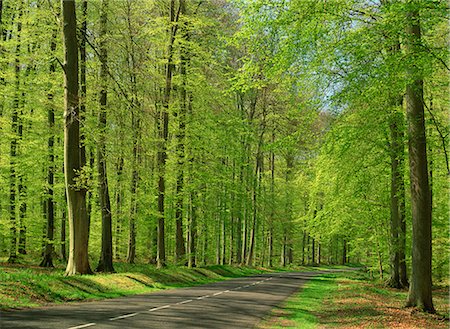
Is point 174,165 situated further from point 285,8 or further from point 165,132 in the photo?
point 285,8

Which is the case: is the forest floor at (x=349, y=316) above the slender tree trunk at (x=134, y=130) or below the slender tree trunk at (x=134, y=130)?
below

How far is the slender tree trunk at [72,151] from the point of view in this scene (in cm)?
1644

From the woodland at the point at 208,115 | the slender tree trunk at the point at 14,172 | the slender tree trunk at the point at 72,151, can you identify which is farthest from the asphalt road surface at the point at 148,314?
the slender tree trunk at the point at 14,172

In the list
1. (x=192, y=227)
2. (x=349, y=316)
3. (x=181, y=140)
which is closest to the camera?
(x=349, y=316)

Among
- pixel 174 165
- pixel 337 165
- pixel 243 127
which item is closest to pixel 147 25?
pixel 174 165

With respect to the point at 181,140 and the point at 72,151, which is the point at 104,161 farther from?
the point at 181,140

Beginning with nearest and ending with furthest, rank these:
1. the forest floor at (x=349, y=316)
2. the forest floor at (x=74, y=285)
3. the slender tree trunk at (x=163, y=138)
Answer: the forest floor at (x=349, y=316) < the forest floor at (x=74, y=285) < the slender tree trunk at (x=163, y=138)

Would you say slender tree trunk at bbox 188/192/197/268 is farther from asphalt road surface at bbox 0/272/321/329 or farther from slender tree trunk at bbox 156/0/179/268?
asphalt road surface at bbox 0/272/321/329

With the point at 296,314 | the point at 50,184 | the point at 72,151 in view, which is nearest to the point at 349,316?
the point at 296,314

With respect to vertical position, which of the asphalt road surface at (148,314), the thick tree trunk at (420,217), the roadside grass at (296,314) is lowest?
the roadside grass at (296,314)

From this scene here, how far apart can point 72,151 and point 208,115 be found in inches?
468

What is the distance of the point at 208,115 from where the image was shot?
27188 millimetres

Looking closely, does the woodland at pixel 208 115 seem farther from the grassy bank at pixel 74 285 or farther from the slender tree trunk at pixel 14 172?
the grassy bank at pixel 74 285

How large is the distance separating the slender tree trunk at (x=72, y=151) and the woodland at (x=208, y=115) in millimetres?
54
